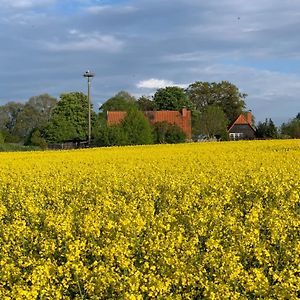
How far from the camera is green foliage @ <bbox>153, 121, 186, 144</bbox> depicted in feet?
165

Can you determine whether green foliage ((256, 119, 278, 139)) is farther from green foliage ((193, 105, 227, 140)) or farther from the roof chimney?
the roof chimney

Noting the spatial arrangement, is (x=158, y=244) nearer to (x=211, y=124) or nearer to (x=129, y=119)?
(x=129, y=119)

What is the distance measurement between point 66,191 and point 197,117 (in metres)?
66.9

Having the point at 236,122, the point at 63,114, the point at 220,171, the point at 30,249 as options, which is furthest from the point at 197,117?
the point at 30,249

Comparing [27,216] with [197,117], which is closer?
[27,216]

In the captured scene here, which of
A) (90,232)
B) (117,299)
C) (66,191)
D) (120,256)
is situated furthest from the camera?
(66,191)

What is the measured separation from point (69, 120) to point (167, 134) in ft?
86.9

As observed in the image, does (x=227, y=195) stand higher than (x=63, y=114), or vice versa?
(x=63, y=114)

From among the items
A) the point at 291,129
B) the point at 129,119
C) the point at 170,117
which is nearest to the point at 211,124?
the point at 170,117

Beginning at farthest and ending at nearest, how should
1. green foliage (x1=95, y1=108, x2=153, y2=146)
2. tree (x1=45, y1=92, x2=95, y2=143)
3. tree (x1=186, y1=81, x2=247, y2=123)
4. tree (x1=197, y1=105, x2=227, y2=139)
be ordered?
1. tree (x1=186, y1=81, x2=247, y2=123)
2. tree (x1=197, y1=105, x2=227, y2=139)
3. tree (x1=45, y1=92, x2=95, y2=143)
4. green foliage (x1=95, y1=108, x2=153, y2=146)

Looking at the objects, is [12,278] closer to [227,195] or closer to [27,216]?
[27,216]

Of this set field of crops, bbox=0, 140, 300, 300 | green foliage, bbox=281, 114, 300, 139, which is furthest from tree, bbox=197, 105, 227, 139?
field of crops, bbox=0, 140, 300, 300

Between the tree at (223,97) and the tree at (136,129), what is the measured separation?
151 feet

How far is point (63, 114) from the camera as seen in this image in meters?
76.1
